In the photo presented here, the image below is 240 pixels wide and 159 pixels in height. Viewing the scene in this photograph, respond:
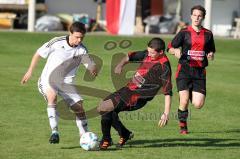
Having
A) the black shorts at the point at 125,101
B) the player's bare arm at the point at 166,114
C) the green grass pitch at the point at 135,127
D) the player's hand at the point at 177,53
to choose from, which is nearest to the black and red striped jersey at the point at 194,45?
the player's hand at the point at 177,53

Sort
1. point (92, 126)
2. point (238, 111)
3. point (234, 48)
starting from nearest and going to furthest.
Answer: point (92, 126) → point (238, 111) → point (234, 48)

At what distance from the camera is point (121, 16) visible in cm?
3628

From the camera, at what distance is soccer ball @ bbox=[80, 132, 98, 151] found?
35.9 feet

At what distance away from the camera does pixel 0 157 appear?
10.4 meters

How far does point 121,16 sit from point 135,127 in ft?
75.3

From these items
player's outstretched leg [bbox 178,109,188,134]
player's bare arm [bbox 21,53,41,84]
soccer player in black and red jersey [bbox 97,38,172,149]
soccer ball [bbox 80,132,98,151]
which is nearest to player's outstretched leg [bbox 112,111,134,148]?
soccer player in black and red jersey [bbox 97,38,172,149]

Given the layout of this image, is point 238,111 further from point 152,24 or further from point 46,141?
point 152,24

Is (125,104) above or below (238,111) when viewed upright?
above

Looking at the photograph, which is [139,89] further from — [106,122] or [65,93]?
[65,93]

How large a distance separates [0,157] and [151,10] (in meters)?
37.3

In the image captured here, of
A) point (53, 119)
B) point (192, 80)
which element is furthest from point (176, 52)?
point (53, 119)

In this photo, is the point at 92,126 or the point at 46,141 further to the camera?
the point at 92,126

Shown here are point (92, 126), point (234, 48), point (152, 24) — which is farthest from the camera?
point (152, 24)

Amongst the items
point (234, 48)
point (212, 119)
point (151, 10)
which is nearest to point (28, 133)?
point (212, 119)
